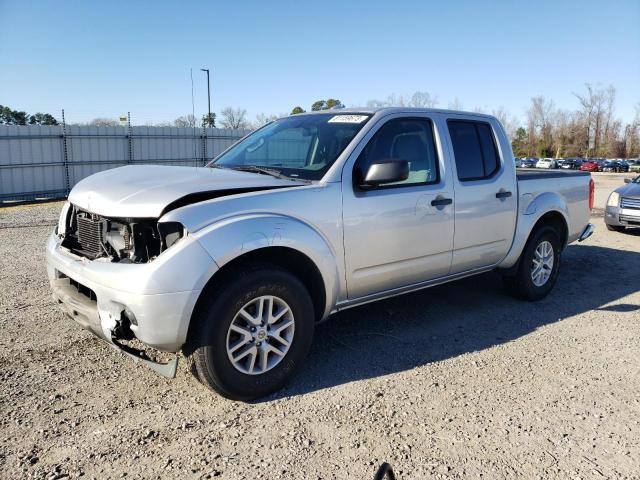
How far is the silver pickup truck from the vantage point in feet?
10.1

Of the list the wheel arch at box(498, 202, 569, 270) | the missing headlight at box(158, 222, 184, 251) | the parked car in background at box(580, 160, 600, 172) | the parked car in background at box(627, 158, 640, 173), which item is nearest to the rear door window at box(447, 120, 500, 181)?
the wheel arch at box(498, 202, 569, 270)

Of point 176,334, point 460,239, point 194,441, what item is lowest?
point 194,441

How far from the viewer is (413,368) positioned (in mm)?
3904

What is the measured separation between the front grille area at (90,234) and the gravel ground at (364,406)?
884 mm

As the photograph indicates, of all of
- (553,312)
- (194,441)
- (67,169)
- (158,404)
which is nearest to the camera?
(194,441)

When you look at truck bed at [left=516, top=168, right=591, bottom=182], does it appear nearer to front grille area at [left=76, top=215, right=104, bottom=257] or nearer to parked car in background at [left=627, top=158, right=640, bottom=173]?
front grille area at [left=76, top=215, right=104, bottom=257]

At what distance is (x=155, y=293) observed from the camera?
9.66 feet

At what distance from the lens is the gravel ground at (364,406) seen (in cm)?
274

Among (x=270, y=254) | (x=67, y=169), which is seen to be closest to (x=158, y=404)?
(x=270, y=254)

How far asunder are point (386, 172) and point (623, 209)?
28.0 ft

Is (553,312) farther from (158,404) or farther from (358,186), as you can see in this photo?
(158,404)

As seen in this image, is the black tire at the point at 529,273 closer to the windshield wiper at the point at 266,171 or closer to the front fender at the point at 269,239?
the front fender at the point at 269,239

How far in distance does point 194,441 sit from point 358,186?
2022 mm

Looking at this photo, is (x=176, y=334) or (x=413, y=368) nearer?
(x=176, y=334)
